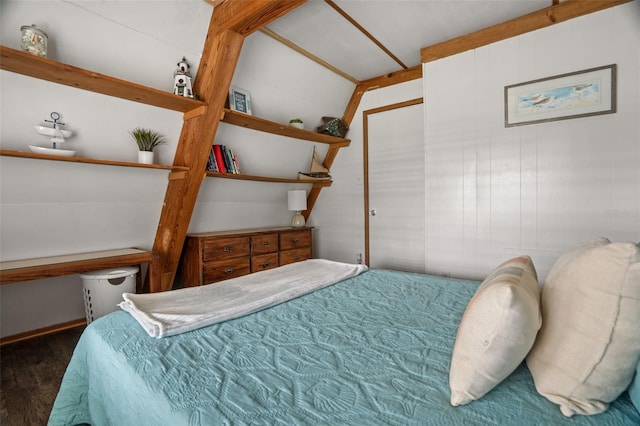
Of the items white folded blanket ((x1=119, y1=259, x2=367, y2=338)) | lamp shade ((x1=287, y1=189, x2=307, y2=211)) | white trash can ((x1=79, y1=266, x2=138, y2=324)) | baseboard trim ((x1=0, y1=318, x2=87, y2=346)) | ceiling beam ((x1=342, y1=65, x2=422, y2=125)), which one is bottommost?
baseboard trim ((x1=0, y1=318, x2=87, y2=346))

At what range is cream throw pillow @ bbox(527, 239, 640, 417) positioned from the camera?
28.2 inches

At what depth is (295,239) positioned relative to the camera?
12.0ft

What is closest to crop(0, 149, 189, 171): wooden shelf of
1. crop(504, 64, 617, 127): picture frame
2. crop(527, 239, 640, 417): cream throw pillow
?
crop(527, 239, 640, 417): cream throw pillow

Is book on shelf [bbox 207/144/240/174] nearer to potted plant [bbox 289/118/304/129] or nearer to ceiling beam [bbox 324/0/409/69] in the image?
potted plant [bbox 289/118/304/129]

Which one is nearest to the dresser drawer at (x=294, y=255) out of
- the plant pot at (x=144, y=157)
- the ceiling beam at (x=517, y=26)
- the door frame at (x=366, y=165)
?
the door frame at (x=366, y=165)

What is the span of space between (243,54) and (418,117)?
191cm

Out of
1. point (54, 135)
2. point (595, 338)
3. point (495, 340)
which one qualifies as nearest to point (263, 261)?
point (54, 135)

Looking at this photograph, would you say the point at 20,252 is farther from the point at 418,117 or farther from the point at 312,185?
the point at 418,117

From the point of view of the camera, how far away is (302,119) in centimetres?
347

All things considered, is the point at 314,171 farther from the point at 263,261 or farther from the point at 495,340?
the point at 495,340

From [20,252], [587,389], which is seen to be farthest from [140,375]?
[20,252]

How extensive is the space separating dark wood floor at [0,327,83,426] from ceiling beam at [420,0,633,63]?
3.77 m

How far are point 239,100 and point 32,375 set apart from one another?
2387mm

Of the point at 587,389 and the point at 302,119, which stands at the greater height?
the point at 302,119
